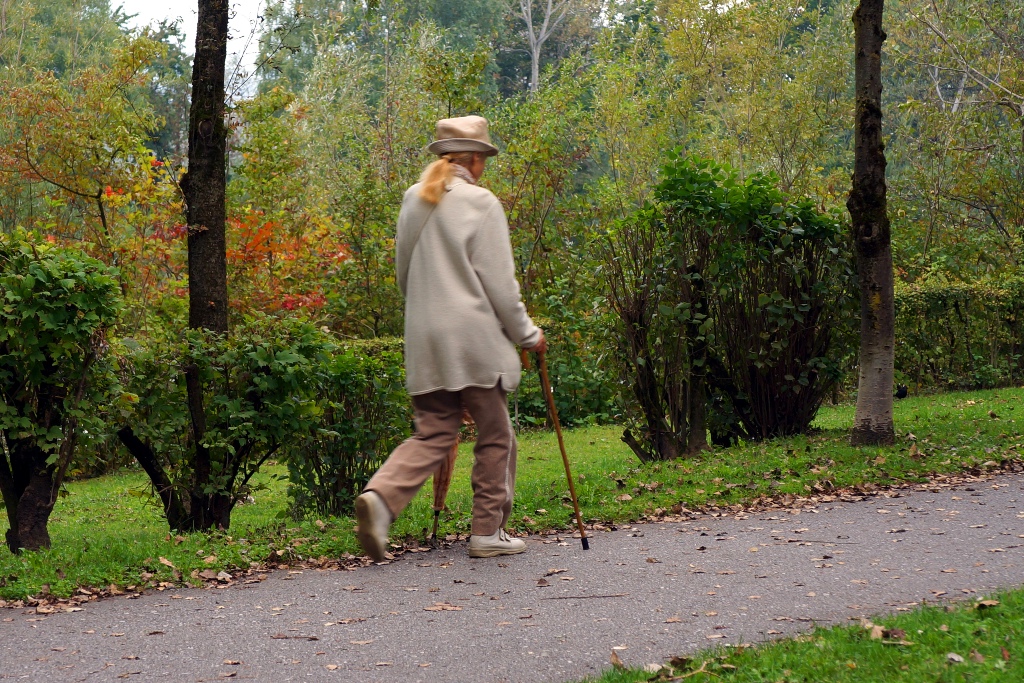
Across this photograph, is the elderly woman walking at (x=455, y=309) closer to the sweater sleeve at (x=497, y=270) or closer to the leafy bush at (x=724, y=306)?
the sweater sleeve at (x=497, y=270)

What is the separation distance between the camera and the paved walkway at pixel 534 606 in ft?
14.2

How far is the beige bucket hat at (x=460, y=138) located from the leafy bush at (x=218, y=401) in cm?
192

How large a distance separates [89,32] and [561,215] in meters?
32.7

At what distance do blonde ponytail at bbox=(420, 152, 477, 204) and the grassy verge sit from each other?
2.64 m

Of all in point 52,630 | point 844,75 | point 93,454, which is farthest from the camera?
point 844,75

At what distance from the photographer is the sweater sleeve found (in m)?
5.59

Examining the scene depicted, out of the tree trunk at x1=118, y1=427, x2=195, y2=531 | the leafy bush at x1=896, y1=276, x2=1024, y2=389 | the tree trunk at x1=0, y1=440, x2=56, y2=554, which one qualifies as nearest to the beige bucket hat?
the tree trunk at x1=118, y1=427, x2=195, y2=531

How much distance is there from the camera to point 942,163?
22469 mm

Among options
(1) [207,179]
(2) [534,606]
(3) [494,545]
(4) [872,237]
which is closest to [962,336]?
(4) [872,237]

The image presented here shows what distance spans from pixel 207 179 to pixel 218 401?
4.95ft

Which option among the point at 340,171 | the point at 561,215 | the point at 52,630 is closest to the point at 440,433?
the point at 52,630

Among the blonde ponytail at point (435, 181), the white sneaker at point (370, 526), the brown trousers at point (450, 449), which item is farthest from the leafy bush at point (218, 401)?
the white sneaker at point (370, 526)

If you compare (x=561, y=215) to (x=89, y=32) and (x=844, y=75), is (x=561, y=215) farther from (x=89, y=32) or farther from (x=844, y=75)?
(x=89, y=32)

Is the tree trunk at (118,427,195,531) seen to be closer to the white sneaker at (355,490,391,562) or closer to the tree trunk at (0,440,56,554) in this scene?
the tree trunk at (0,440,56,554)
